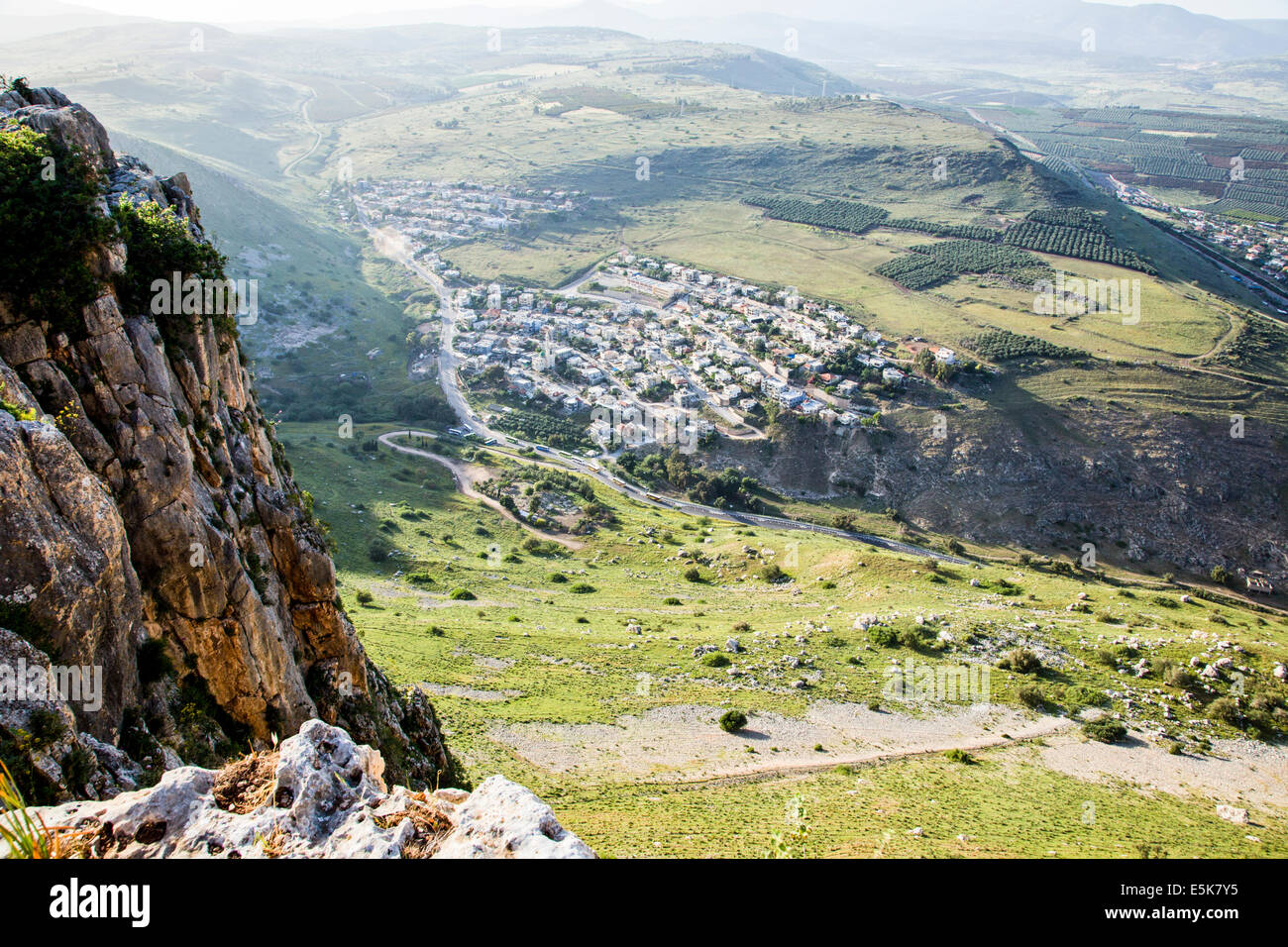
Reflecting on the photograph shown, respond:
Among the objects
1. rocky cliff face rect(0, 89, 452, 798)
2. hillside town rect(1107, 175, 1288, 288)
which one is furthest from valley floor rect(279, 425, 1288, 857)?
hillside town rect(1107, 175, 1288, 288)

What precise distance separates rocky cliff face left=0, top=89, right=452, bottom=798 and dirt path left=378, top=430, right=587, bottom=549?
55.8 meters

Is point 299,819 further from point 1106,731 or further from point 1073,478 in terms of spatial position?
point 1073,478

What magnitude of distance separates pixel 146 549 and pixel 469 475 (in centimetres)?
8016

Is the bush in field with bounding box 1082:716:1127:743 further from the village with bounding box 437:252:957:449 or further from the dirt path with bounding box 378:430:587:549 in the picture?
the village with bounding box 437:252:957:449

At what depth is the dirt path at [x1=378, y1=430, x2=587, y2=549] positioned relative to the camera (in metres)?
83.3

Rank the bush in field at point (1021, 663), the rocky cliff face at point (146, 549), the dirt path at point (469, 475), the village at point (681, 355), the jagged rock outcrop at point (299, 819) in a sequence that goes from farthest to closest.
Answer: the village at point (681, 355), the dirt path at point (469, 475), the bush in field at point (1021, 663), the rocky cliff face at point (146, 549), the jagged rock outcrop at point (299, 819)

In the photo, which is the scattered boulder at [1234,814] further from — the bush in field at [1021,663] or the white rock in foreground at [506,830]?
the white rock in foreground at [506,830]

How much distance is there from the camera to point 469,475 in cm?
9725

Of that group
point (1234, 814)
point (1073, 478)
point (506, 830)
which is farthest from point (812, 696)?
point (1073, 478)

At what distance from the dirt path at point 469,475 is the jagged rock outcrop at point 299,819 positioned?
69845 mm

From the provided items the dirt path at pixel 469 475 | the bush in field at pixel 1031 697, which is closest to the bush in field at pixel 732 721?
the bush in field at pixel 1031 697

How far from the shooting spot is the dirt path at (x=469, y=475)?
273 ft
